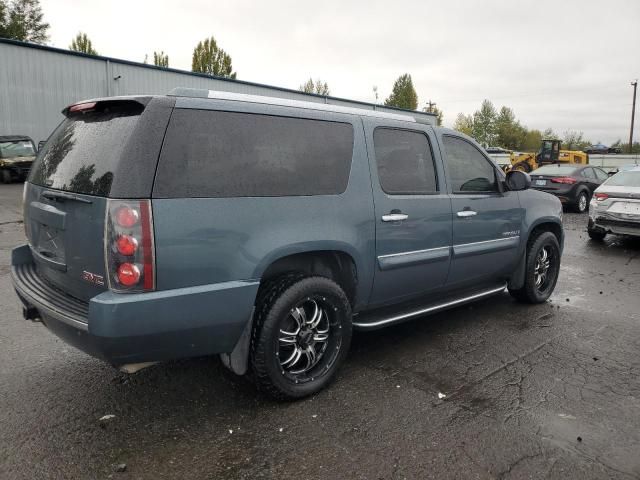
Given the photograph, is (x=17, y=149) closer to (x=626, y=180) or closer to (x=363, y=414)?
(x=626, y=180)

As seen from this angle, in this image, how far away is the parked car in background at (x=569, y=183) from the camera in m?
15.0

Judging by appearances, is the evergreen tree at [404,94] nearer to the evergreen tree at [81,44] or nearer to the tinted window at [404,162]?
the evergreen tree at [81,44]

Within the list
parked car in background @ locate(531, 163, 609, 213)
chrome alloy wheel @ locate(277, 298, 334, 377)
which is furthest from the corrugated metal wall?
chrome alloy wheel @ locate(277, 298, 334, 377)

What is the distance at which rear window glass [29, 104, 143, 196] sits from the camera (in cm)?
266

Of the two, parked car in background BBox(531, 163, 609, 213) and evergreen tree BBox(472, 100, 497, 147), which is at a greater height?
evergreen tree BBox(472, 100, 497, 147)

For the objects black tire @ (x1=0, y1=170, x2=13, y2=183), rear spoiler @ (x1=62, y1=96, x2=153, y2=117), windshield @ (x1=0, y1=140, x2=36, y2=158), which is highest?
windshield @ (x1=0, y1=140, x2=36, y2=158)

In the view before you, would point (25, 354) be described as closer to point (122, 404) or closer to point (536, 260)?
point (122, 404)

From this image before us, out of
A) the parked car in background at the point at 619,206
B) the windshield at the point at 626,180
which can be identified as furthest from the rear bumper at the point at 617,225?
the windshield at the point at 626,180

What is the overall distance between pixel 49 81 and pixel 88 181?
23.0m

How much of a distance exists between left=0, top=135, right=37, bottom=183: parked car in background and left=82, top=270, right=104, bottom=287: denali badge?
1911 centimetres

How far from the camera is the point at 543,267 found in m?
5.51

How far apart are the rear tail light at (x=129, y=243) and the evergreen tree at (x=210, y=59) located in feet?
185

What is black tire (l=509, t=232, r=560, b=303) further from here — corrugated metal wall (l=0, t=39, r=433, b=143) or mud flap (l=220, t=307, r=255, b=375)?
corrugated metal wall (l=0, t=39, r=433, b=143)

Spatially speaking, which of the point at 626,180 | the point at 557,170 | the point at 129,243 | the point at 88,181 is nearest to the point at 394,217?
the point at 129,243
